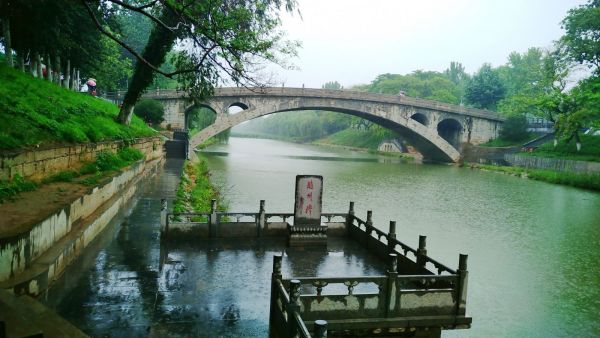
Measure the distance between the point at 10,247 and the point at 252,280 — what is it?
12.8 ft

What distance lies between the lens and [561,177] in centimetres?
3422

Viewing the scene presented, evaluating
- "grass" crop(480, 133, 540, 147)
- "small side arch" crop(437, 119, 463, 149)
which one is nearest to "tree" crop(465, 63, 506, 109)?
"small side arch" crop(437, 119, 463, 149)

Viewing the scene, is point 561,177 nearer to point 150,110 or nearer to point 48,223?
point 150,110

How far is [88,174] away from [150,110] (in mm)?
27352

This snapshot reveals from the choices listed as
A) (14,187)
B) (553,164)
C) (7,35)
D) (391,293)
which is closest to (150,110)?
(7,35)

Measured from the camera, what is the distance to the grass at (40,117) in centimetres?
1009

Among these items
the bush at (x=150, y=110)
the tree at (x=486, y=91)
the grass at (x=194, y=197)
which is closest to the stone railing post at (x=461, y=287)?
the grass at (x=194, y=197)

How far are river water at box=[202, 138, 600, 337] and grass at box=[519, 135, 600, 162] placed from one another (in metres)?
6.09

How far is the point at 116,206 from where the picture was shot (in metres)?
12.3

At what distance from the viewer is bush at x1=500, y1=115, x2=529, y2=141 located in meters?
51.5

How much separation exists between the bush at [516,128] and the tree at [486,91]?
1348 centimetres

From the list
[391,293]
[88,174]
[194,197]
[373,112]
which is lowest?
[194,197]

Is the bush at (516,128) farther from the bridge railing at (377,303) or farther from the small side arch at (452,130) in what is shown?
the bridge railing at (377,303)

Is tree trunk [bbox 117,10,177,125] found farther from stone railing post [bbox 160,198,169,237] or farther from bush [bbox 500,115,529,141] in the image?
bush [bbox 500,115,529,141]
